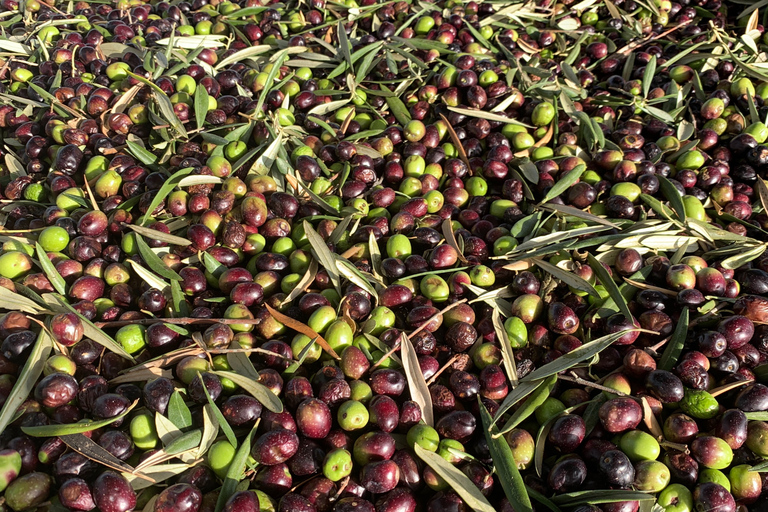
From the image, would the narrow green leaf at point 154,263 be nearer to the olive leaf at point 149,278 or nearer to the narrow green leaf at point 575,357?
the olive leaf at point 149,278

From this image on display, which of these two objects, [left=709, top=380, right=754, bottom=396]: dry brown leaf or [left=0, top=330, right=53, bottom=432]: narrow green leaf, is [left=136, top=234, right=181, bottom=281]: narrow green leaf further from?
[left=709, top=380, right=754, bottom=396]: dry brown leaf

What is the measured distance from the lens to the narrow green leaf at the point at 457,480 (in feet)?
6.15

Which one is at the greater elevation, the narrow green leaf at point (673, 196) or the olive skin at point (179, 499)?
the narrow green leaf at point (673, 196)

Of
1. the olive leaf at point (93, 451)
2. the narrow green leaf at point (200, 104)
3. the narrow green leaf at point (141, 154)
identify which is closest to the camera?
the olive leaf at point (93, 451)

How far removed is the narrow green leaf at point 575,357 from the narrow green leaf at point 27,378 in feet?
6.88

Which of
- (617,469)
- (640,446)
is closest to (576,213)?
(640,446)

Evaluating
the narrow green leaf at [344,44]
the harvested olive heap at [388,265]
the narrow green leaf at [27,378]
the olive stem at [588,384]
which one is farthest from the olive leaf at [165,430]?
the narrow green leaf at [344,44]

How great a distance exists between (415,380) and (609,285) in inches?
41.1

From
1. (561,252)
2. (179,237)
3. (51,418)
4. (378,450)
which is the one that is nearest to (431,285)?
(561,252)

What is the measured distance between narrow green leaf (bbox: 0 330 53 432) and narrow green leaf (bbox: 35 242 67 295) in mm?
368

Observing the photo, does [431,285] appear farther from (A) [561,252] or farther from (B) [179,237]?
(B) [179,237]

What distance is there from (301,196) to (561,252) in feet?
5.07

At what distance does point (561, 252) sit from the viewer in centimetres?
278

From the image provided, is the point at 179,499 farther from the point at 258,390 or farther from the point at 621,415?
the point at 621,415
